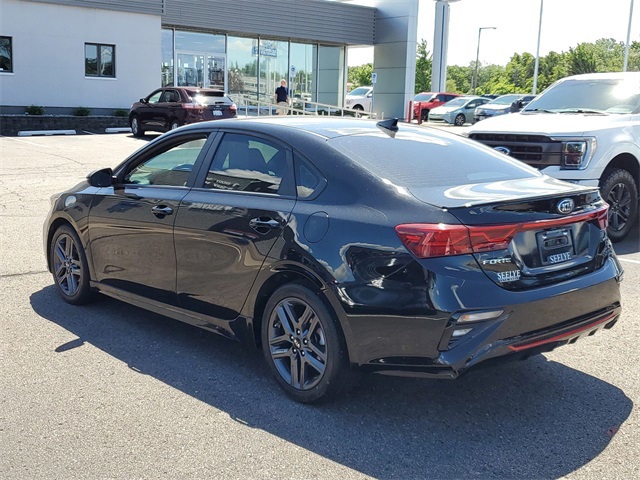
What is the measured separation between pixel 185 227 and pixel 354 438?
191 centimetres

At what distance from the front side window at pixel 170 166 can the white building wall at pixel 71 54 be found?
24.3 meters

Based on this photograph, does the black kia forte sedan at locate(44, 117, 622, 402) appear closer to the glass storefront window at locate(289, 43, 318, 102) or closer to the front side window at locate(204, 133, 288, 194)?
the front side window at locate(204, 133, 288, 194)

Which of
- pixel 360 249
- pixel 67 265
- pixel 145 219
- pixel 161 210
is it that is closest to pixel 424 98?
pixel 67 265

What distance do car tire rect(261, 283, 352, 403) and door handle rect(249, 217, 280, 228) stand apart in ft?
1.23

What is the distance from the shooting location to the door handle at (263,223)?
171 inches

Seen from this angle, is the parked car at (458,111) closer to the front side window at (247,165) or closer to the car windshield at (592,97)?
the car windshield at (592,97)

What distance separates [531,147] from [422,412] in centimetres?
520

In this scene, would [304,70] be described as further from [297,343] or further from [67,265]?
[297,343]

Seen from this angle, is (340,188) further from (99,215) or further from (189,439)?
(99,215)

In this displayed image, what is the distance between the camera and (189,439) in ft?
12.5

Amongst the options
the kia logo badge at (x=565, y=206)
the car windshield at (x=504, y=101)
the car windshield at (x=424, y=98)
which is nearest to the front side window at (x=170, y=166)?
the kia logo badge at (x=565, y=206)

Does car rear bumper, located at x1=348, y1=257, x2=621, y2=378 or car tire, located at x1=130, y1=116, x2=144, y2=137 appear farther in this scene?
car tire, located at x1=130, y1=116, x2=144, y2=137

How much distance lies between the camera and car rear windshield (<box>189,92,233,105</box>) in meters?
23.2

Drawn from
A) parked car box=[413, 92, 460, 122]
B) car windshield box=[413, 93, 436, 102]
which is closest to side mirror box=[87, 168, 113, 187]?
parked car box=[413, 92, 460, 122]
